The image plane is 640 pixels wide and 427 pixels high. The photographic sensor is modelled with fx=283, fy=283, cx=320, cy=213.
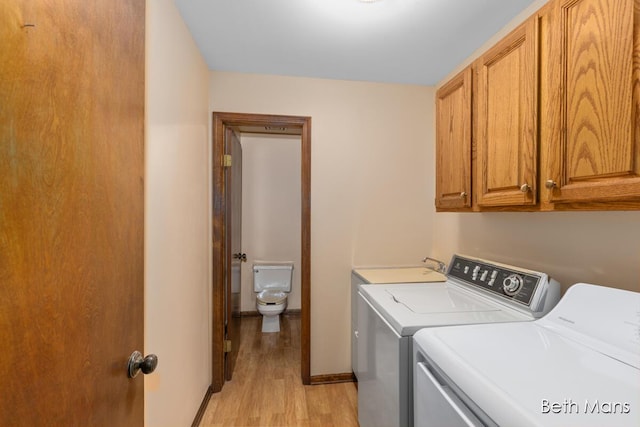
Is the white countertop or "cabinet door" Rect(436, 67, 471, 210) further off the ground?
"cabinet door" Rect(436, 67, 471, 210)

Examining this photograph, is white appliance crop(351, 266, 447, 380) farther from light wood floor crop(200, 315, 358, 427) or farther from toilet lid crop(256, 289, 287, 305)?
toilet lid crop(256, 289, 287, 305)

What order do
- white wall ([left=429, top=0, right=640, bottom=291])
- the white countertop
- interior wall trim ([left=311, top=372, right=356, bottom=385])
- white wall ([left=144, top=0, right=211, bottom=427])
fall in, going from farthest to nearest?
interior wall trim ([left=311, top=372, right=356, bottom=385]) < the white countertop < white wall ([left=144, top=0, right=211, bottom=427]) < white wall ([left=429, top=0, right=640, bottom=291])

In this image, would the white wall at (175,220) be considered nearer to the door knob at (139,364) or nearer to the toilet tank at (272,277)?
the door knob at (139,364)

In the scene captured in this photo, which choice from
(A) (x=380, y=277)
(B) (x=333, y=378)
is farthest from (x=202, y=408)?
(A) (x=380, y=277)

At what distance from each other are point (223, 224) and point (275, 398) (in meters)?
1.30

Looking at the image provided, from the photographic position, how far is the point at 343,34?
164 centimetres

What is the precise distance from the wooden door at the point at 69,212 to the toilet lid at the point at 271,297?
2301 millimetres

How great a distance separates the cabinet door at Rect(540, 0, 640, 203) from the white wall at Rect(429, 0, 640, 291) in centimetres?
33

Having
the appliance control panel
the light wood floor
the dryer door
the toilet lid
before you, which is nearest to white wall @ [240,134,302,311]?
the toilet lid

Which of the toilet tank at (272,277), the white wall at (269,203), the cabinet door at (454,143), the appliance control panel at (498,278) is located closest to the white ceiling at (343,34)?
the cabinet door at (454,143)

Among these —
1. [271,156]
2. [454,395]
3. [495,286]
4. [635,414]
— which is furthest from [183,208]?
[271,156]

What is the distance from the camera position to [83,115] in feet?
1.81

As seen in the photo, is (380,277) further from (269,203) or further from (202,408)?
(269,203)

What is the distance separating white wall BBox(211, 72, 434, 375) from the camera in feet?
7.06
